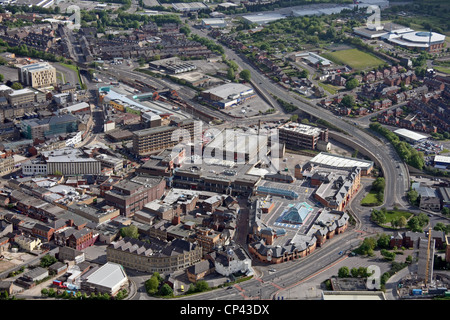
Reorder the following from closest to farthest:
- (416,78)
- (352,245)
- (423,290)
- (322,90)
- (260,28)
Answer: (423,290), (352,245), (322,90), (416,78), (260,28)

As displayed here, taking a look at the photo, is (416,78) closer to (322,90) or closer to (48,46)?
(322,90)

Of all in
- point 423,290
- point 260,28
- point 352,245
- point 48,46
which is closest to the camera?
point 423,290

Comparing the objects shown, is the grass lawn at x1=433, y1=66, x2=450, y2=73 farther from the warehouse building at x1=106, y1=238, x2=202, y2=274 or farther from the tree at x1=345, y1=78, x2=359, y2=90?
the warehouse building at x1=106, y1=238, x2=202, y2=274

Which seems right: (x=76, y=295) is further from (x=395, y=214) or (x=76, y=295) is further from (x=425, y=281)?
(x=395, y=214)


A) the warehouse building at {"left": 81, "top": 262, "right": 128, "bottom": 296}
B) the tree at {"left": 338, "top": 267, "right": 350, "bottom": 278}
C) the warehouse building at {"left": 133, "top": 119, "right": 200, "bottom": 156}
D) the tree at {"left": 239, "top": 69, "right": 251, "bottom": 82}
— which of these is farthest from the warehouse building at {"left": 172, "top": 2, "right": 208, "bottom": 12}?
the tree at {"left": 338, "top": 267, "right": 350, "bottom": 278}

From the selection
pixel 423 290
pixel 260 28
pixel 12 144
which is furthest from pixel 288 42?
pixel 423 290

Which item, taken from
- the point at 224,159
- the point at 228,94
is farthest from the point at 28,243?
the point at 228,94

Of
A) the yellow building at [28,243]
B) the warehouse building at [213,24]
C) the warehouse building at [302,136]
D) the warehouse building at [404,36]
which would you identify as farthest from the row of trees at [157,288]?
the warehouse building at [213,24]
